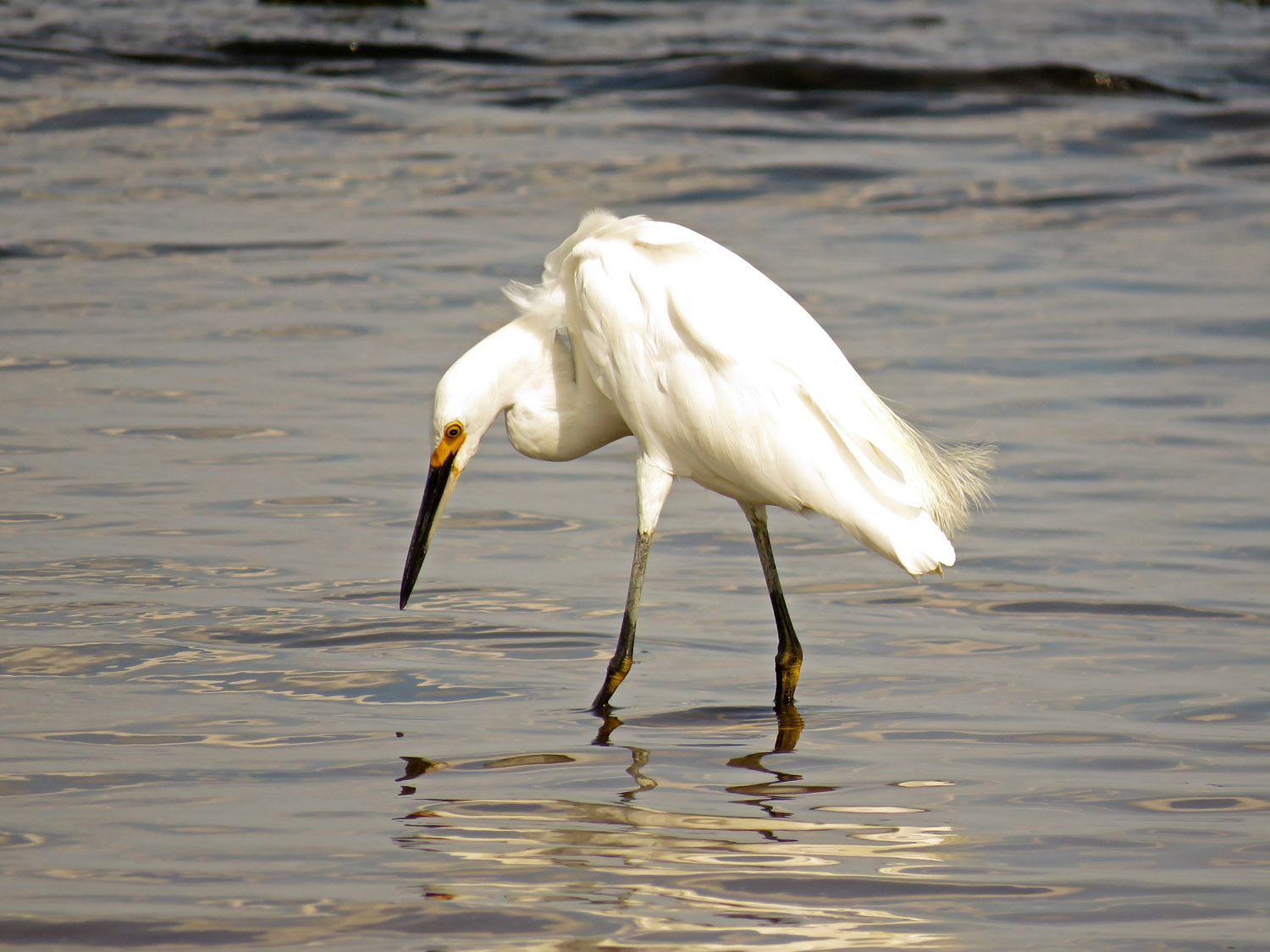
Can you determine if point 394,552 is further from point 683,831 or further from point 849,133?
point 849,133

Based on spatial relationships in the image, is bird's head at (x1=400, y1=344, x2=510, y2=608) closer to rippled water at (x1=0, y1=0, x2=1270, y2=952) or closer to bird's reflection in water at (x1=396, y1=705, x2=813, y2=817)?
rippled water at (x1=0, y1=0, x2=1270, y2=952)

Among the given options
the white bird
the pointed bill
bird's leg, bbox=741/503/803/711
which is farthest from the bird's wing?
the pointed bill

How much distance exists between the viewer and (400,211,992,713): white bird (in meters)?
4.80

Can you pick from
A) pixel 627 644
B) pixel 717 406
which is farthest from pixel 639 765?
pixel 717 406

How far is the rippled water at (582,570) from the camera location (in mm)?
3518

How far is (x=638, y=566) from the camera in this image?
16.2 ft

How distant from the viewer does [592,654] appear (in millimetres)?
5234

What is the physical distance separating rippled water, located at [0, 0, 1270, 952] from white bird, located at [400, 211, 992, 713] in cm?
46

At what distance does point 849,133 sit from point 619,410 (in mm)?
9896

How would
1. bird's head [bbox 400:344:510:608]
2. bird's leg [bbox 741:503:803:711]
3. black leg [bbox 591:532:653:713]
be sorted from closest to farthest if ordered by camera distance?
black leg [bbox 591:532:653:713], bird's leg [bbox 741:503:803:711], bird's head [bbox 400:344:510:608]

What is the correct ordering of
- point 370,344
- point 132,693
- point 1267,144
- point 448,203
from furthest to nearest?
point 1267,144 < point 448,203 < point 370,344 < point 132,693

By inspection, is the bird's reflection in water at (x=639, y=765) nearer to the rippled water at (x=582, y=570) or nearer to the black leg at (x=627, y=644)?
the rippled water at (x=582, y=570)

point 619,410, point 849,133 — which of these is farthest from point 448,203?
point 619,410

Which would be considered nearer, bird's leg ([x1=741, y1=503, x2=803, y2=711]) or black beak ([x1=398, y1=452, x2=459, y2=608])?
bird's leg ([x1=741, y1=503, x2=803, y2=711])
